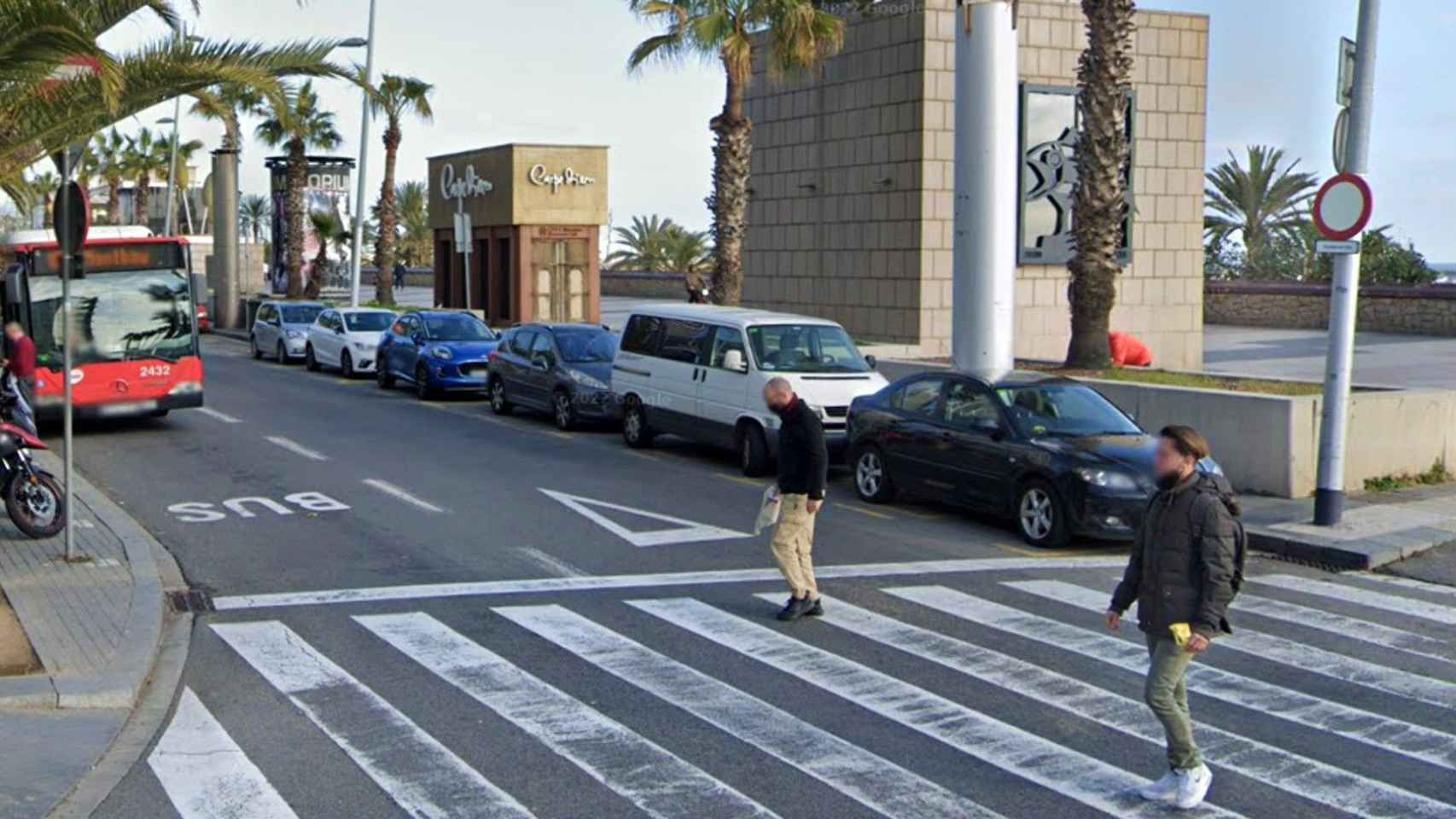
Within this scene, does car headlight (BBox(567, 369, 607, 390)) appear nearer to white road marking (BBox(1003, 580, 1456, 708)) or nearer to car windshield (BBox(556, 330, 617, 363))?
car windshield (BBox(556, 330, 617, 363))

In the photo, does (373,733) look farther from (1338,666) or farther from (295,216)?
(295,216)

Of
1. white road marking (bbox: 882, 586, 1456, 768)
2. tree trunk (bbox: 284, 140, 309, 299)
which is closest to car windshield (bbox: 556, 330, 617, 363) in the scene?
white road marking (bbox: 882, 586, 1456, 768)

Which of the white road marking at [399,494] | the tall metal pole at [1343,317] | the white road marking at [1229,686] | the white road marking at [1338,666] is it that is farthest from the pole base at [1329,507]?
the white road marking at [399,494]

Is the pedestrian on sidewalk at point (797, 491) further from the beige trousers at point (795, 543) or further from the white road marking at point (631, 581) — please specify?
the white road marking at point (631, 581)

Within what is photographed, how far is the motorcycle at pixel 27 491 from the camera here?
1348cm

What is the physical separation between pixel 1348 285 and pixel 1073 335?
23.4 feet

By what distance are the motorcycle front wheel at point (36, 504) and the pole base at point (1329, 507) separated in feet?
37.8

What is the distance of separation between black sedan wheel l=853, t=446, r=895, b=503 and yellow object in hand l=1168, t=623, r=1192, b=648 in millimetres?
9279

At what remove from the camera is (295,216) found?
55.1m

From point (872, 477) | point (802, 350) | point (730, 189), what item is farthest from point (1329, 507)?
point (730, 189)

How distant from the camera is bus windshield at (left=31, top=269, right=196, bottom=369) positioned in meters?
21.8

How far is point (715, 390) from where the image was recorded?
19.3 m

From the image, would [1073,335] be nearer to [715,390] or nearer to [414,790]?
[715,390]

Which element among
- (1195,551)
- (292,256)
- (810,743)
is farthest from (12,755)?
(292,256)
